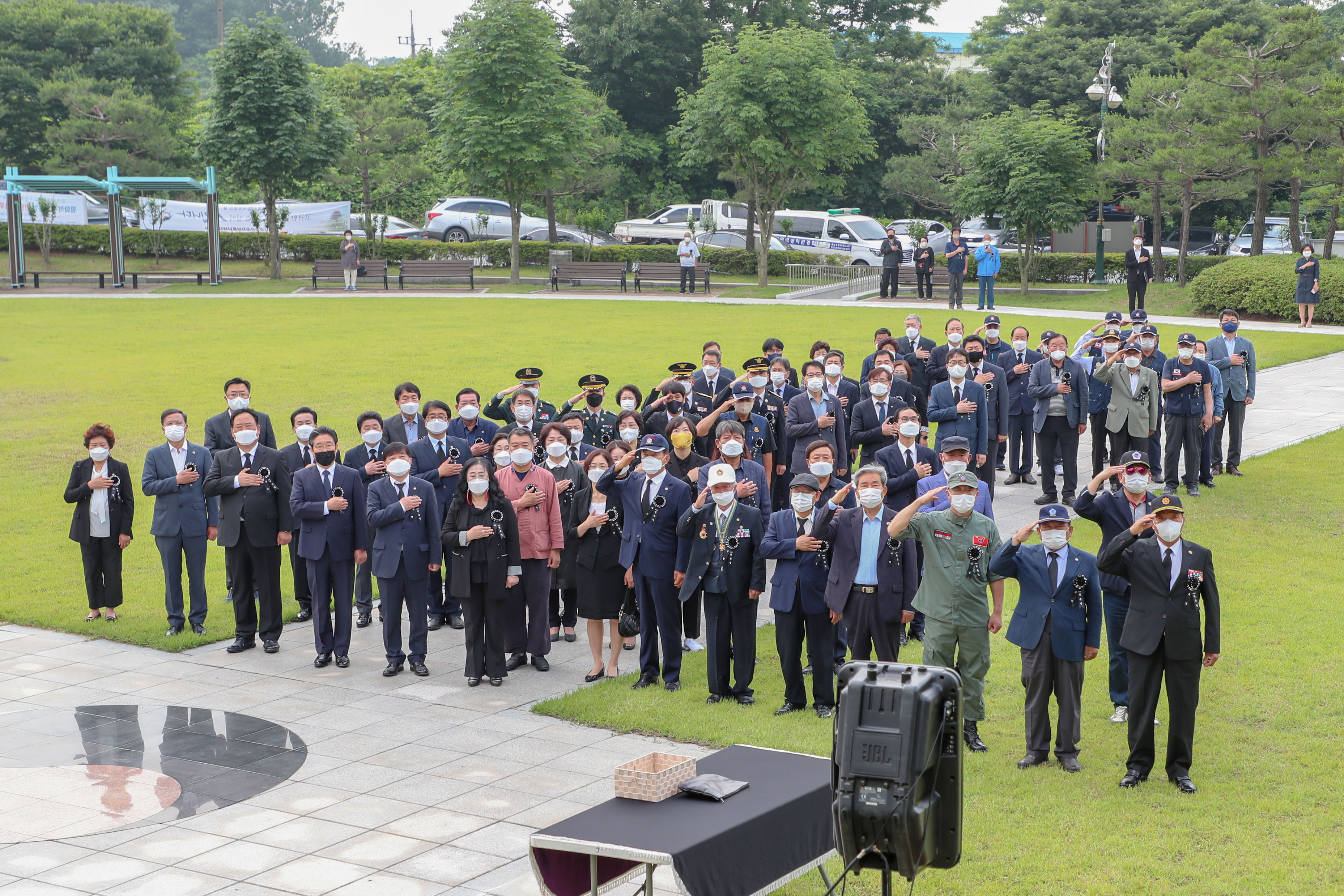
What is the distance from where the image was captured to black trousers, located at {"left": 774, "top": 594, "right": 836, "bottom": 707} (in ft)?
33.0

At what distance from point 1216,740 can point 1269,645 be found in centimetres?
220

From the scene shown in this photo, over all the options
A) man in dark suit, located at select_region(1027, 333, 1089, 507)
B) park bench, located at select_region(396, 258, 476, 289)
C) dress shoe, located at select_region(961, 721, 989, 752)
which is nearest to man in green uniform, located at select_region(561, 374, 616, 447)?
dress shoe, located at select_region(961, 721, 989, 752)

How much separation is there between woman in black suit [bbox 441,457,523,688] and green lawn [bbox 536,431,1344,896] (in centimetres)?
92

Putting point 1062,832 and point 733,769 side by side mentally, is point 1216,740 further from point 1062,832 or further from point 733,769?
point 733,769

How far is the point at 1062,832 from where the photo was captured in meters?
7.87

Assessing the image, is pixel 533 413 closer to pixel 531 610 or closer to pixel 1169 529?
pixel 531 610

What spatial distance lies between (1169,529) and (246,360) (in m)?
21.0

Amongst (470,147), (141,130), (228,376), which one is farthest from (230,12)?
(228,376)

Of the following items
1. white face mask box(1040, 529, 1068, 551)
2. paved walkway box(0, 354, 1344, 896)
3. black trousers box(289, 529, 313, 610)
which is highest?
white face mask box(1040, 529, 1068, 551)

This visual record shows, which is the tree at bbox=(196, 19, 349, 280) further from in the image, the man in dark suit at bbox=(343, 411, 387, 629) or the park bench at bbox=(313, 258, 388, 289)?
the man in dark suit at bbox=(343, 411, 387, 629)

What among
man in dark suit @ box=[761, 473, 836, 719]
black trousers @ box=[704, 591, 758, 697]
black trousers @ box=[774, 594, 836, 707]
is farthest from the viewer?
black trousers @ box=[704, 591, 758, 697]

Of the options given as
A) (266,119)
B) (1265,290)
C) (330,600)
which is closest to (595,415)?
(330,600)

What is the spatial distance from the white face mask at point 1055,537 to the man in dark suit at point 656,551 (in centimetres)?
291

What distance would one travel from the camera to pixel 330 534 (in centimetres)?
1127
